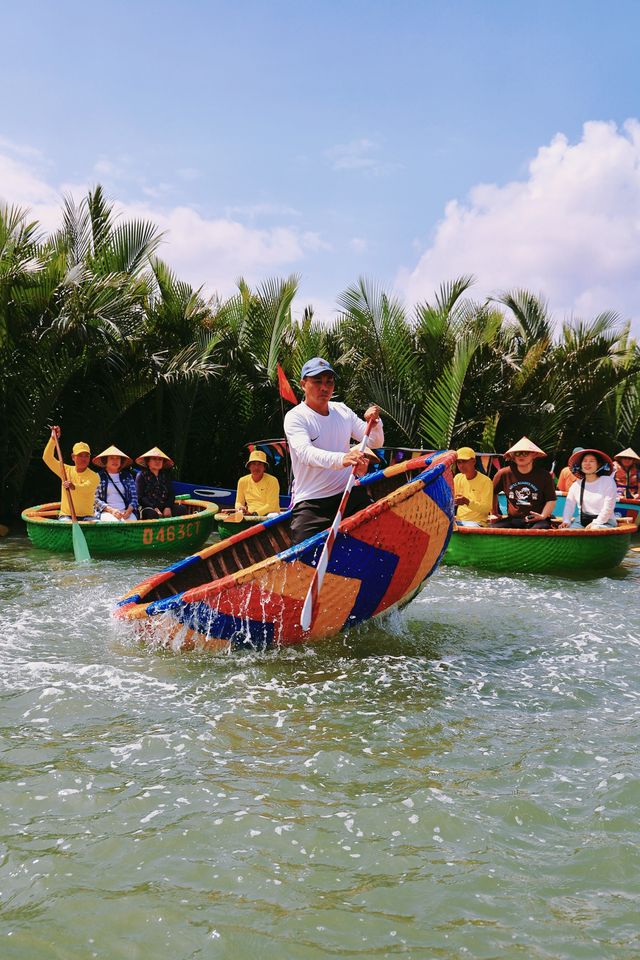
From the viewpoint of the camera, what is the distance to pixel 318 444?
17.5 ft

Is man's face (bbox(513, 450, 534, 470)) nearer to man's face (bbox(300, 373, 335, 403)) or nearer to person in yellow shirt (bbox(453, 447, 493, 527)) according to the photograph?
person in yellow shirt (bbox(453, 447, 493, 527))

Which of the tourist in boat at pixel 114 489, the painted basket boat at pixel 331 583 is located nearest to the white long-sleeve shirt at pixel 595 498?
the painted basket boat at pixel 331 583

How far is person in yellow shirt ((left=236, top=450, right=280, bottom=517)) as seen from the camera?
11172 mm

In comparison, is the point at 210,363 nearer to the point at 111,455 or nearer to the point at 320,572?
the point at 111,455

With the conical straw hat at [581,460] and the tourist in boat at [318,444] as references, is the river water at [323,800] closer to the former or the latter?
the tourist in boat at [318,444]

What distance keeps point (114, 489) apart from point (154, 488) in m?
0.57

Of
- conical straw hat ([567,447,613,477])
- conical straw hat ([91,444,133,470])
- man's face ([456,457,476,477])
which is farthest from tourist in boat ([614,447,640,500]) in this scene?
conical straw hat ([91,444,133,470])

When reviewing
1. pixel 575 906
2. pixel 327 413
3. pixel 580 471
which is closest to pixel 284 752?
pixel 575 906

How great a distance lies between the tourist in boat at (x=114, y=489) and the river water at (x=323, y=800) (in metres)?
4.99

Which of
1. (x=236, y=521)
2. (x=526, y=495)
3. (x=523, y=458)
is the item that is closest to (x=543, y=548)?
(x=526, y=495)

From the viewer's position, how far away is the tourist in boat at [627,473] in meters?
15.2

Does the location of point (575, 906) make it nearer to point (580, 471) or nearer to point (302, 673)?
point (302, 673)

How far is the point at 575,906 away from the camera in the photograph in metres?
2.60

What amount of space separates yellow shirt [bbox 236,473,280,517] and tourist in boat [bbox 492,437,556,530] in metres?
3.16
